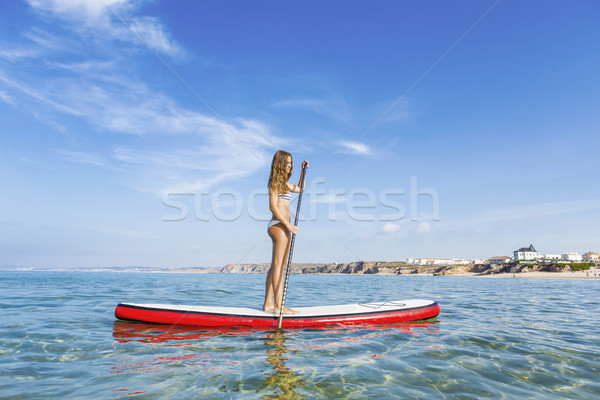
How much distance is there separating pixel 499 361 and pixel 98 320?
8.94 metres

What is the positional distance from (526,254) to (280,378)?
182312 mm

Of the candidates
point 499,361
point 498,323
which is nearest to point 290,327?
point 499,361

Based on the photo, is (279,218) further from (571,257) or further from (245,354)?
(571,257)

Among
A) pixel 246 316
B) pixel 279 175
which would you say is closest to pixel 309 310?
pixel 246 316

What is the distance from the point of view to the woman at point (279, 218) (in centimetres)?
734

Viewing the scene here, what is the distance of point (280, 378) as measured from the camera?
431cm

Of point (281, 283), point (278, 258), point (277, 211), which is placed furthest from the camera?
point (281, 283)

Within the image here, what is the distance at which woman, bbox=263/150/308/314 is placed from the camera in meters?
7.34

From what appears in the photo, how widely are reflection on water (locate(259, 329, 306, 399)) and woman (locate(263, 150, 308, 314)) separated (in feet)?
5.61

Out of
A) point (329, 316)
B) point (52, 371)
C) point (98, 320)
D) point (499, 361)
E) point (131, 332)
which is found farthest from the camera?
point (98, 320)

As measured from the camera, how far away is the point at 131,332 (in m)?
6.97

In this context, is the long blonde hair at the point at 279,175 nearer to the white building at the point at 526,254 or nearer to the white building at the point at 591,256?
the white building at the point at 526,254

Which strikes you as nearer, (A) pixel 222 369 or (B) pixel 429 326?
(A) pixel 222 369

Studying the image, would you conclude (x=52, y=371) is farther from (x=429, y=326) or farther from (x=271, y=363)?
(x=429, y=326)
